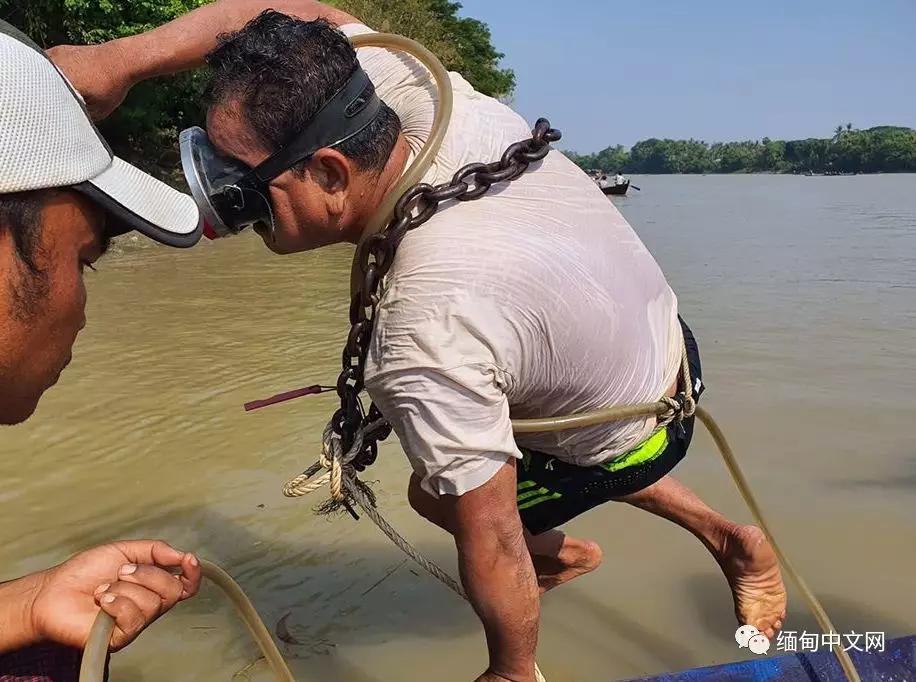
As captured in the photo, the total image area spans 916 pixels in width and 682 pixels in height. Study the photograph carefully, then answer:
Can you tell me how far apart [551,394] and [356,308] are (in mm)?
547

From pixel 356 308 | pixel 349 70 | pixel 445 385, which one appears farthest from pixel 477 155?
pixel 445 385

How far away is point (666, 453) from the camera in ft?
8.00

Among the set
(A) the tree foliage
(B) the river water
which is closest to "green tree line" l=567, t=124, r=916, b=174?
(A) the tree foliage

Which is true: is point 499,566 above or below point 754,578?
above

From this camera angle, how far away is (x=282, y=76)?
188cm

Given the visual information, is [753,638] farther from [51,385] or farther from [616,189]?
[616,189]

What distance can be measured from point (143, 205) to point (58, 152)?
0.18 m

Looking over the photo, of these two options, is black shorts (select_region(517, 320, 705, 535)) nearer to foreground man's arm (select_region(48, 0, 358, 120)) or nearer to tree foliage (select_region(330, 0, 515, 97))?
foreground man's arm (select_region(48, 0, 358, 120))

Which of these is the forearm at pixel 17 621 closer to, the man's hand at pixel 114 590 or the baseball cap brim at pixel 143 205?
the man's hand at pixel 114 590

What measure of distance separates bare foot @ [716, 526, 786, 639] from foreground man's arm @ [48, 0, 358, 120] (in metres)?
2.15

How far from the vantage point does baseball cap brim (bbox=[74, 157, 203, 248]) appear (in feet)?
4.50

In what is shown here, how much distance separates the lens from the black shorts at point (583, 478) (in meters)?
2.37

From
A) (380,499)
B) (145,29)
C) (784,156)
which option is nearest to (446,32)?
(145,29)

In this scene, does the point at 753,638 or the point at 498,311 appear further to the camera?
the point at 753,638
